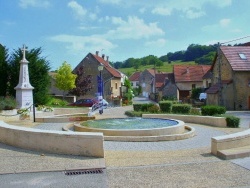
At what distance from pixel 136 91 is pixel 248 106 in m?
66.3

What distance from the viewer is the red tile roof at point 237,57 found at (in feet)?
124

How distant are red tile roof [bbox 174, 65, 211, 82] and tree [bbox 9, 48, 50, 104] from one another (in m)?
35.4

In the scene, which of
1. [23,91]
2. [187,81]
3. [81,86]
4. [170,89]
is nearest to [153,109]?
[23,91]

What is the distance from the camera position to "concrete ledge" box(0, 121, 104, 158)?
829 cm

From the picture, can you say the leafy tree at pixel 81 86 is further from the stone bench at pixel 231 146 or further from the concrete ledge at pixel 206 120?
the stone bench at pixel 231 146

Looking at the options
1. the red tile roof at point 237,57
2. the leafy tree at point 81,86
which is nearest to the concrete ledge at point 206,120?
the red tile roof at point 237,57

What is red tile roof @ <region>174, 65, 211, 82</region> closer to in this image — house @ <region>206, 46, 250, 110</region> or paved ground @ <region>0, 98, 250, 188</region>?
house @ <region>206, 46, 250, 110</region>

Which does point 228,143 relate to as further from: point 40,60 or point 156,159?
point 40,60

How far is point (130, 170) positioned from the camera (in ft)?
23.4

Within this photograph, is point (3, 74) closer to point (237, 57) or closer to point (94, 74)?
point (94, 74)

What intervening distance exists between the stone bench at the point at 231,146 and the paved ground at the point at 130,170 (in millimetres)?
193

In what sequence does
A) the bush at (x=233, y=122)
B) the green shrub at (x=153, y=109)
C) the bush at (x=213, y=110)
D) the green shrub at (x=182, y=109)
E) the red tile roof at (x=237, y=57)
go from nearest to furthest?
the bush at (x=233, y=122), the bush at (x=213, y=110), the green shrub at (x=182, y=109), the green shrub at (x=153, y=109), the red tile roof at (x=237, y=57)

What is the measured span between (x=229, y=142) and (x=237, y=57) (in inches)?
1293

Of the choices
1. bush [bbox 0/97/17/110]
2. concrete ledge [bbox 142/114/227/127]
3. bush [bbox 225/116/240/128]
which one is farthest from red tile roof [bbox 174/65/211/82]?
Result: bush [bbox 0/97/17/110]
